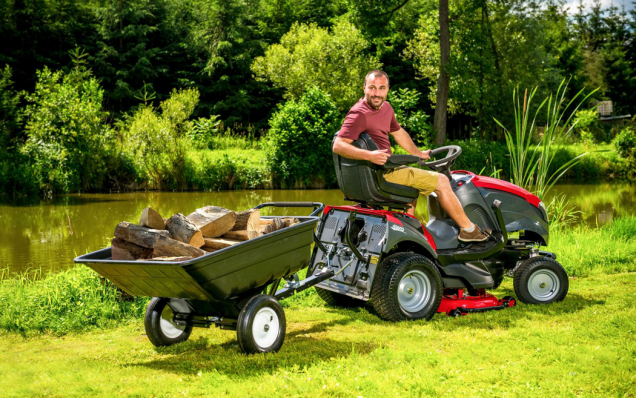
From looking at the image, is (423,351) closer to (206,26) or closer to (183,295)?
(183,295)

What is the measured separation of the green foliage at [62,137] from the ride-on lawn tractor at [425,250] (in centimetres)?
1400

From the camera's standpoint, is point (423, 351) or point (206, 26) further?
point (206, 26)

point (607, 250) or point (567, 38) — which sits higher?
point (567, 38)

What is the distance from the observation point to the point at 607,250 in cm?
796

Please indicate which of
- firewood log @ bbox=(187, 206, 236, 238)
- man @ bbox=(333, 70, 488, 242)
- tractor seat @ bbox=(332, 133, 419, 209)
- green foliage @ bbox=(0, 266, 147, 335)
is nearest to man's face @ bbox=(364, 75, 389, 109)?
man @ bbox=(333, 70, 488, 242)

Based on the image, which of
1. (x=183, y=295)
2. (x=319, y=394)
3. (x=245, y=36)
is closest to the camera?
(x=319, y=394)

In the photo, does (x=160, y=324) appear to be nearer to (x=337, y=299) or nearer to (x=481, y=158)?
(x=337, y=299)

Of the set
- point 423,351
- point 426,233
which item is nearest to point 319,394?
point 423,351

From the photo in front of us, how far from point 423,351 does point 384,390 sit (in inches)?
29.8

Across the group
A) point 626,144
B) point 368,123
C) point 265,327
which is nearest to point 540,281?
point 368,123

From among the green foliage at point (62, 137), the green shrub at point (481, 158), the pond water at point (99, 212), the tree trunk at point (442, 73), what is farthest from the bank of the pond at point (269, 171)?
the green foliage at point (62, 137)

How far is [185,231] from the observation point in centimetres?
405

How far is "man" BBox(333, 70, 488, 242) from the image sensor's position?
16.4 ft

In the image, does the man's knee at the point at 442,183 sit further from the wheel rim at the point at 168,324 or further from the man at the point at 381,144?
the wheel rim at the point at 168,324
